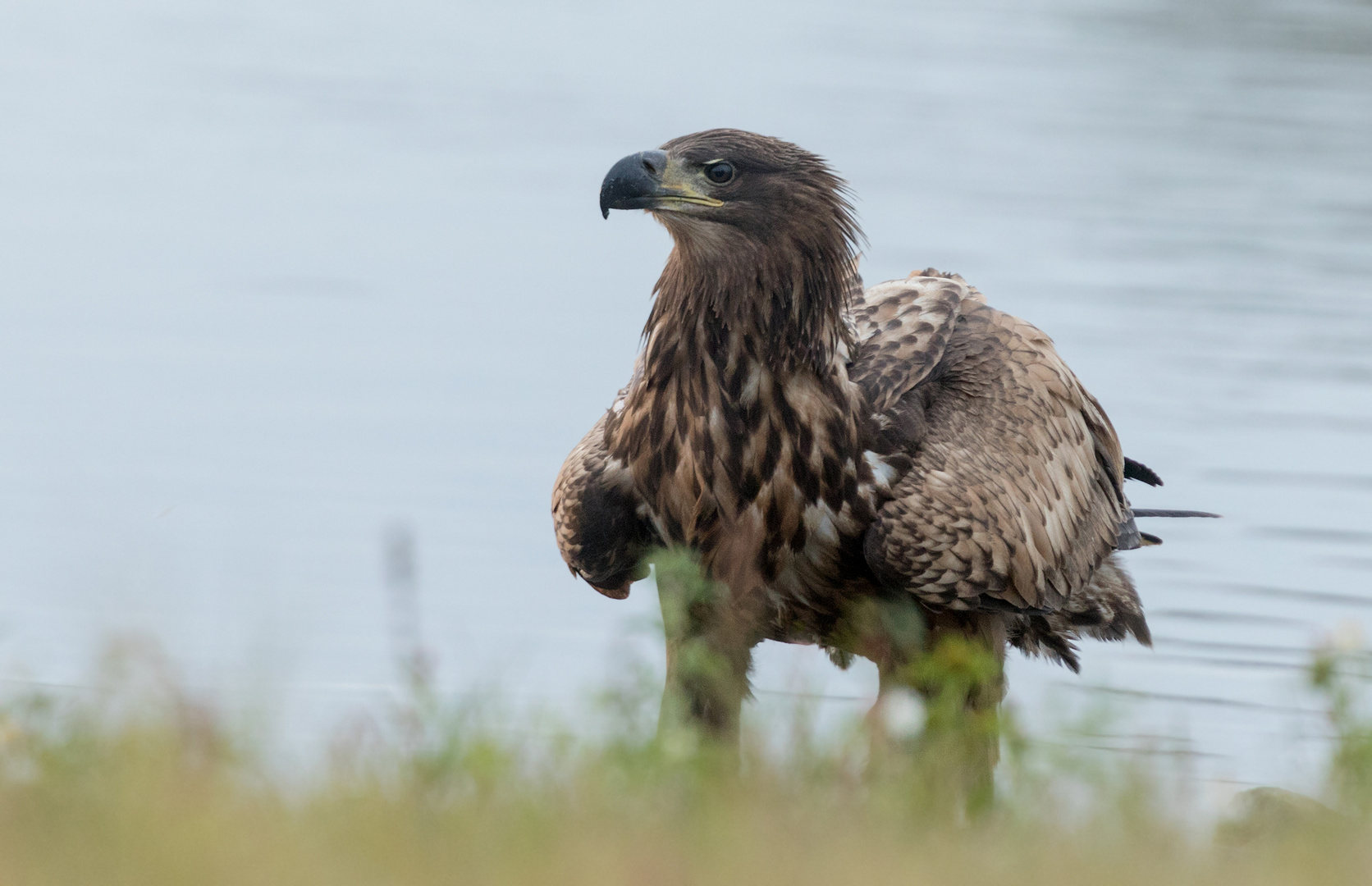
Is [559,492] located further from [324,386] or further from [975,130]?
[975,130]

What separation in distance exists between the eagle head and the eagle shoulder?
57cm

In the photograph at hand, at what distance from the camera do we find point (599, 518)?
21.5ft

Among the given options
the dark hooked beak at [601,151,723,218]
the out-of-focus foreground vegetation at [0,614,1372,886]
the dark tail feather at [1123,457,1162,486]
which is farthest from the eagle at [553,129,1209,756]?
the out-of-focus foreground vegetation at [0,614,1372,886]

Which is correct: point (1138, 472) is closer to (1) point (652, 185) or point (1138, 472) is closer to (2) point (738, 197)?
(2) point (738, 197)

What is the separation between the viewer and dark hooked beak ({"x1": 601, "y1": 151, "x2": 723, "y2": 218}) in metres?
6.31

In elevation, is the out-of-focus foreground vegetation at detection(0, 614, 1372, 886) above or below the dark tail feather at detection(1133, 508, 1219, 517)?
below

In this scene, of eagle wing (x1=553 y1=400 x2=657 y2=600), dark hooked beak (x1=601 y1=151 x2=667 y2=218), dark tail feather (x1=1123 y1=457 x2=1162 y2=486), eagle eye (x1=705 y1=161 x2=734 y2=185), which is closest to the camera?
dark hooked beak (x1=601 y1=151 x2=667 y2=218)

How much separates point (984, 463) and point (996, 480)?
71 mm

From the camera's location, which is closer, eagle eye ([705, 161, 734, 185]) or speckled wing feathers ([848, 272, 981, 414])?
eagle eye ([705, 161, 734, 185])

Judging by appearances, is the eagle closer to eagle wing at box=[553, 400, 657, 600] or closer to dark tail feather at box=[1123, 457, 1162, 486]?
eagle wing at box=[553, 400, 657, 600]

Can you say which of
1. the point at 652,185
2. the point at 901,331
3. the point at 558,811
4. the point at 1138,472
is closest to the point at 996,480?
the point at 901,331

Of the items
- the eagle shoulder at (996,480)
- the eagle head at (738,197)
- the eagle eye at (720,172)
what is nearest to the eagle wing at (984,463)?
the eagle shoulder at (996,480)

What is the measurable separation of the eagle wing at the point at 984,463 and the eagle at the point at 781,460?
1cm

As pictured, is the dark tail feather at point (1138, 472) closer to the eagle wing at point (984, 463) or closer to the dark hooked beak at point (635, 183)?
the eagle wing at point (984, 463)
